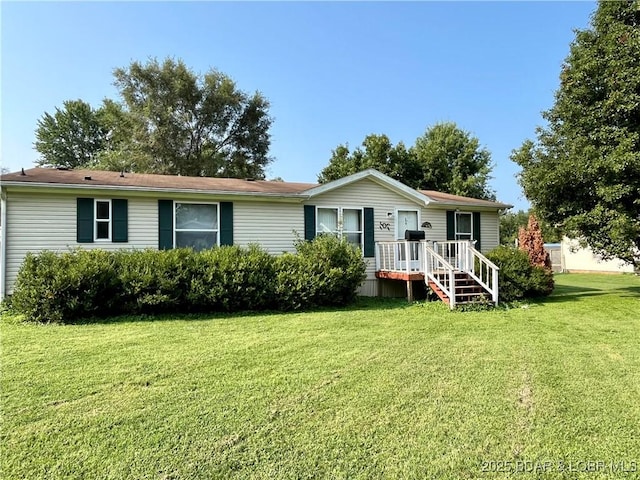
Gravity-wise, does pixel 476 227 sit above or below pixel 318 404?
above

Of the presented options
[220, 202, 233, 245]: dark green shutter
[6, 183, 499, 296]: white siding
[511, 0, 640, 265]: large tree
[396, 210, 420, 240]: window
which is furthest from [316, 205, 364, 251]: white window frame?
[511, 0, 640, 265]: large tree

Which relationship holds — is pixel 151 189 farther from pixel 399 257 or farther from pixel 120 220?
pixel 399 257

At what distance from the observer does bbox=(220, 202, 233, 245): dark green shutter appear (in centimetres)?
990

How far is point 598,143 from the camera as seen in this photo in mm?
9523

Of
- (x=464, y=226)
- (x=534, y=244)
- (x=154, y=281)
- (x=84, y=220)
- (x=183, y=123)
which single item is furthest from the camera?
(x=183, y=123)

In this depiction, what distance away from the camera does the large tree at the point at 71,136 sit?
2884 centimetres

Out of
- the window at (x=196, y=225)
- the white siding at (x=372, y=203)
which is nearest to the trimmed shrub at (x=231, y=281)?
the window at (x=196, y=225)

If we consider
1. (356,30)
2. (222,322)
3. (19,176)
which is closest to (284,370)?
(222,322)

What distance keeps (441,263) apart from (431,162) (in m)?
18.2

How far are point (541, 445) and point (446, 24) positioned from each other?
38.1ft

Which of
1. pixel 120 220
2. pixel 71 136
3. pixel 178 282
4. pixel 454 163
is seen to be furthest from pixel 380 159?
pixel 71 136

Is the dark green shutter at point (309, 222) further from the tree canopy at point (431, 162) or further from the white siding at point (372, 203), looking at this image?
the tree canopy at point (431, 162)

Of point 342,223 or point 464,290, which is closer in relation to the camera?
point 464,290

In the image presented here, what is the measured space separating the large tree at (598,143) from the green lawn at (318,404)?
14.4 feet
